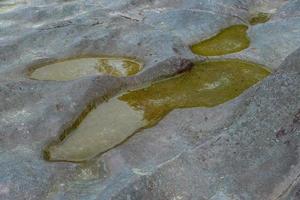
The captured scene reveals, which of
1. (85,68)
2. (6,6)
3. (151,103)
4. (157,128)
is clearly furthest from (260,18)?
(6,6)

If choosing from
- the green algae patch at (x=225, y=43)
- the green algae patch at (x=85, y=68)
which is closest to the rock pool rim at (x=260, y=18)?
the green algae patch at (x=225, y=43)

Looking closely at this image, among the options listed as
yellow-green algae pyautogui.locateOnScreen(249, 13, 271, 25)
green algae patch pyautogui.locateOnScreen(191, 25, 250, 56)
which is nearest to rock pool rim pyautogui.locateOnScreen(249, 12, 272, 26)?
yellow-green algae pyautogui.locateOnScreen(249, 13, 271, 25)

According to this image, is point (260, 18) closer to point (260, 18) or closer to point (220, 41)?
point (260, 18)

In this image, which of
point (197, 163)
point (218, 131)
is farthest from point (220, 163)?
point (218, 131)

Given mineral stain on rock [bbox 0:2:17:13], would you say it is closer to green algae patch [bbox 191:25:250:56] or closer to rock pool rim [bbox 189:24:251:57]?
rock pool rim [bbox 189:24:251:57]

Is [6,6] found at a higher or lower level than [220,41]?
lower

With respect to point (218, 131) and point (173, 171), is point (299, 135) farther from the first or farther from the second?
point (173, 171)
